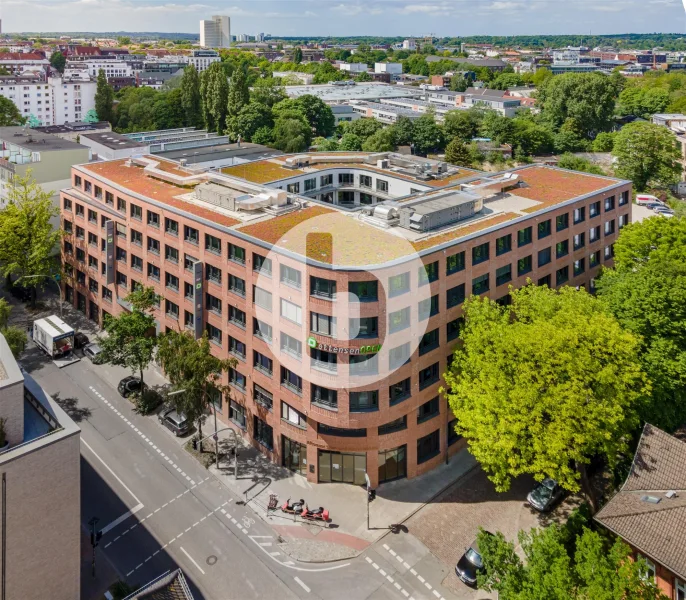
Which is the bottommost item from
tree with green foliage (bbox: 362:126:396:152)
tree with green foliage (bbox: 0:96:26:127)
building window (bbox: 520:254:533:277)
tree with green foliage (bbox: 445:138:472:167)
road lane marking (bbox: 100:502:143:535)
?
road lane marking (bbox: 100:502:143:535)

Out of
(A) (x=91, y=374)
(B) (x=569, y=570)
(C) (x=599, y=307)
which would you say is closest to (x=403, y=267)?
(C) (x=599, y=307)

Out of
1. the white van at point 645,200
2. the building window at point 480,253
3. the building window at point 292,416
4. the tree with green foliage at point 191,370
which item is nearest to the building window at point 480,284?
the building window at point 480,253

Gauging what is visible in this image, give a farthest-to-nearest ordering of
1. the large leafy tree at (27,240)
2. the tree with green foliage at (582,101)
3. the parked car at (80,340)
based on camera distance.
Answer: the tree with green foliage at (582,101) → the large leafy tree at (27,240) → the parked car at (80,340)

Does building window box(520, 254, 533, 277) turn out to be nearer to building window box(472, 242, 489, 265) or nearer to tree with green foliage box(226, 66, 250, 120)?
building window box(472, 242, 489, 265)

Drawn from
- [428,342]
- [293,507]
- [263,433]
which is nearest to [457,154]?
[428,342]

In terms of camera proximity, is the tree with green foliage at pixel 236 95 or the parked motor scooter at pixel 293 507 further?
the tree with green foliage at pixel 236 95

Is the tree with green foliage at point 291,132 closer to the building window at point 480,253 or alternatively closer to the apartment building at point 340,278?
the apartment building at point 340,278

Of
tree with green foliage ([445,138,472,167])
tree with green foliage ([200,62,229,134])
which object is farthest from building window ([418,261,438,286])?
tree with green foliage ([200,62,229,134])
